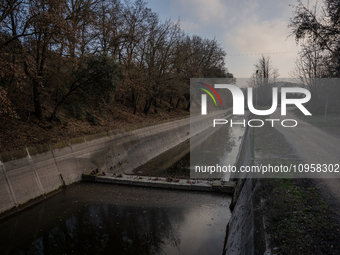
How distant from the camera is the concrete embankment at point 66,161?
28.2 ft

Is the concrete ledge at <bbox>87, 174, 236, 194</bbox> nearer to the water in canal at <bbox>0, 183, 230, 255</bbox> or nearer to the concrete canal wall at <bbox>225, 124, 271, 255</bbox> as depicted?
the water in canal at <bbox>0, 183, 230, 255</bbox>

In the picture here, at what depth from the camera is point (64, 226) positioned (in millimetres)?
7348

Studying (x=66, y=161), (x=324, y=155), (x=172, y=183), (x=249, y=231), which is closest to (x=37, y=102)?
(x=66, y=161)

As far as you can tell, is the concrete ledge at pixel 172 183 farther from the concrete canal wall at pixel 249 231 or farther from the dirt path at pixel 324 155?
the dirt path at pixel 324 155

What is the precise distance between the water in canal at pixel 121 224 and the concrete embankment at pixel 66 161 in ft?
2.52

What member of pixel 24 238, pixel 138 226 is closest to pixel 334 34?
pixel 138 226

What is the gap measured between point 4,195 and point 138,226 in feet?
16.2

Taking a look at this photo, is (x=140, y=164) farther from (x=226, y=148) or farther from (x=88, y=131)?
(x=226, y=148)

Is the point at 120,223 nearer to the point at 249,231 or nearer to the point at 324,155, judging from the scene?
the point at 249,231

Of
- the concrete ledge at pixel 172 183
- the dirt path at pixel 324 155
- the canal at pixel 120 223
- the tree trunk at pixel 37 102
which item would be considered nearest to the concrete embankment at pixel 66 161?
the canal at pixel 120 223

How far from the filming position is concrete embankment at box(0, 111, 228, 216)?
861cm

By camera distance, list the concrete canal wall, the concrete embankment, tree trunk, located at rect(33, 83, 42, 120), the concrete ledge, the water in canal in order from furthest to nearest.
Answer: tree trunk, located at rect(33, 83, 42, 120) → the concrete ledge → the concrete embankment → the water in canal → the concrete canal wall

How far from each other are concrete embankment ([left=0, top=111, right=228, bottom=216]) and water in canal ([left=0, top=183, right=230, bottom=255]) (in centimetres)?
77

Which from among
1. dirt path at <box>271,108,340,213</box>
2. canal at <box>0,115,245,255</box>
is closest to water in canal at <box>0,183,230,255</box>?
canal at <box>0,115,245,255</box>
